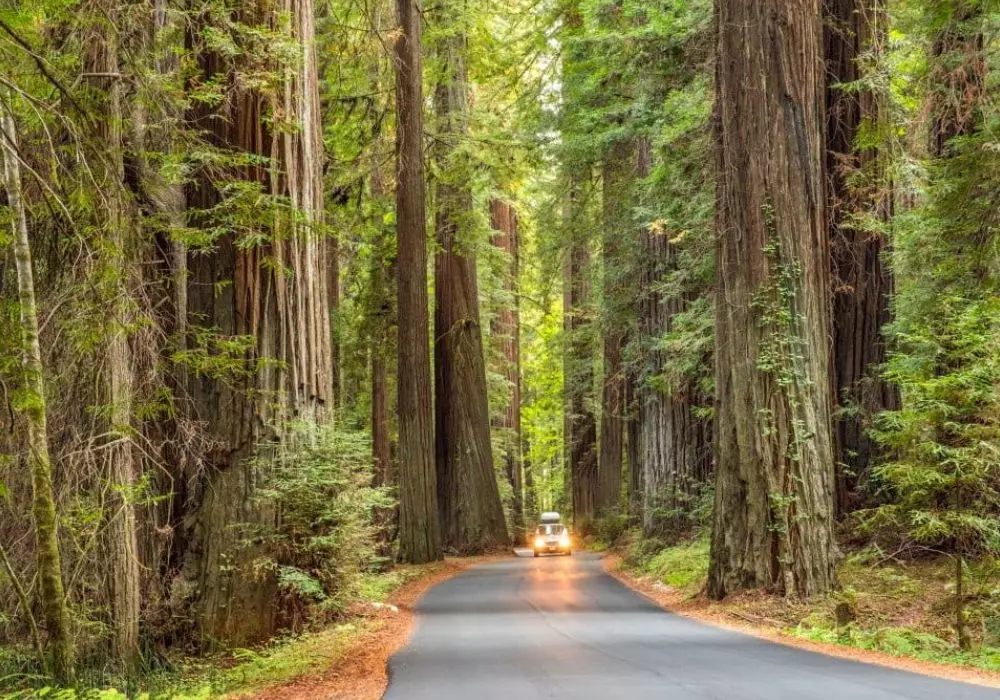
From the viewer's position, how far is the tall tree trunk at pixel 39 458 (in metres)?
7.55

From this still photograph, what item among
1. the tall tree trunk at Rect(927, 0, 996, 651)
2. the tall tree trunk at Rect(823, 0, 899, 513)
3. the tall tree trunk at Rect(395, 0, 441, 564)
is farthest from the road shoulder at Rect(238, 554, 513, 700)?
the tall tree trunk at Rect(395, 0, 441, 564)

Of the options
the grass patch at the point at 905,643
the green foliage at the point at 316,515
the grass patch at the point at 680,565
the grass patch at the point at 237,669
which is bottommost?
the grass patch at the point at 680,565

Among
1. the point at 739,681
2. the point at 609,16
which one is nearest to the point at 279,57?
the point at 739,681

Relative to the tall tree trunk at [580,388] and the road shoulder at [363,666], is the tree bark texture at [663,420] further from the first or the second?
the road shoulder at [363,666]

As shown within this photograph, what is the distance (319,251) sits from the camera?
1312cm

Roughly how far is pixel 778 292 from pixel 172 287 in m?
7.91

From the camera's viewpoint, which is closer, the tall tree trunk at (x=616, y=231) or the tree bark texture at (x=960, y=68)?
the tree bark texture at (x=960, y=68)

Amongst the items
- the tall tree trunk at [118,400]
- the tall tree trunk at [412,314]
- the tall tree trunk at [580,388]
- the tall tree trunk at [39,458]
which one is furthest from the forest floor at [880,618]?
the tall tree trunk at [580,388]

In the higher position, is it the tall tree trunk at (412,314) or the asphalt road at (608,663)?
the tall tree trunk at (412,314)

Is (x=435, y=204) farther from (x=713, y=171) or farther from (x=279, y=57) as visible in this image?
(x=279, y=57)

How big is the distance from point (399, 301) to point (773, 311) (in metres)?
11.0

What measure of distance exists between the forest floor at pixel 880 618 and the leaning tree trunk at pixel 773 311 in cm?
51

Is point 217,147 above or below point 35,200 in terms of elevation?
above

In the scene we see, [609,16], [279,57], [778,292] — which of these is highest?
[609,16]
